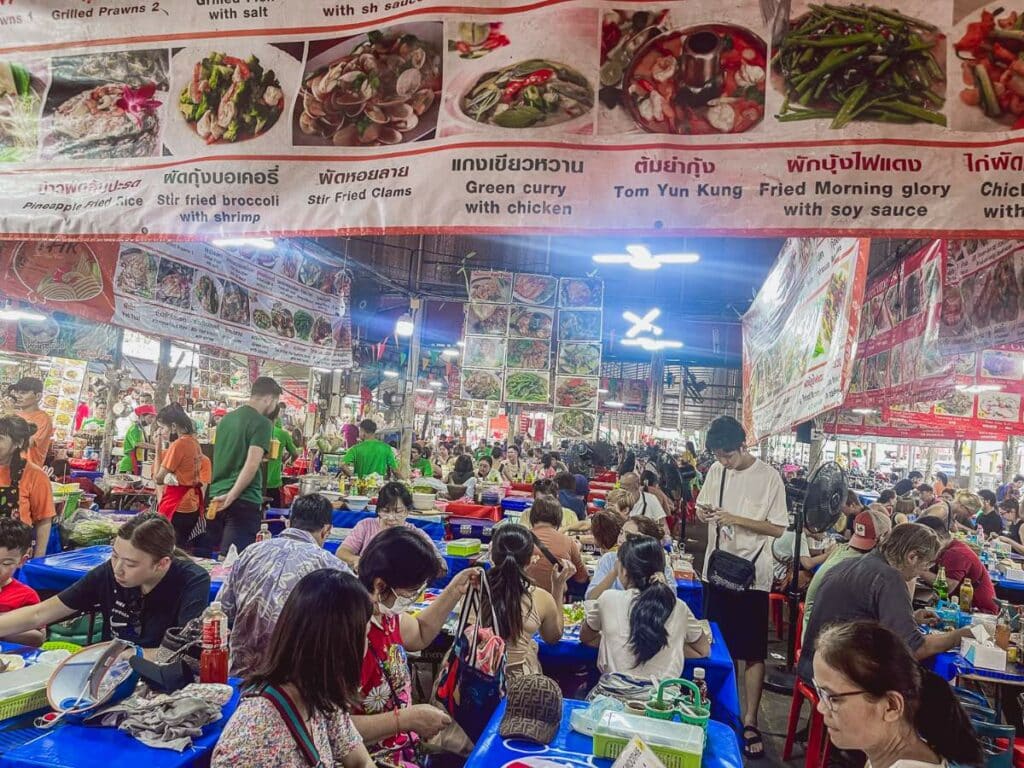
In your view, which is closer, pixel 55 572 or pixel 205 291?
pixel 55 572

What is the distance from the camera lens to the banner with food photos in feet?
38.2

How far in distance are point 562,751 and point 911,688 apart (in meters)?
1.35

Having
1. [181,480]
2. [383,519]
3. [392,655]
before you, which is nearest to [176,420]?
[181,480]

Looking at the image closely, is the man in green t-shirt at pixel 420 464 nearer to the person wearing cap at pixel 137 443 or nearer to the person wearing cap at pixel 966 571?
the person wearing cap at pixel 137 443

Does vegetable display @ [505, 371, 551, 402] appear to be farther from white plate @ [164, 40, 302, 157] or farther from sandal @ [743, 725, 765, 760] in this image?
white plate @ [164, 40, 302, 157]

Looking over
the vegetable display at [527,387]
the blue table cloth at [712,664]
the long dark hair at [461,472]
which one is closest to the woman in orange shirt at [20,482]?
the blue table cloth at [712,664]

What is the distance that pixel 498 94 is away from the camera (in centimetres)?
208

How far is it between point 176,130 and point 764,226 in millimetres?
1952

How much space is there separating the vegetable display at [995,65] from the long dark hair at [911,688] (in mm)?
1762

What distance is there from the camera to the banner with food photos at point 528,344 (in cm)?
1164

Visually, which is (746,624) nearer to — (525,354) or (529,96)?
(529,96)

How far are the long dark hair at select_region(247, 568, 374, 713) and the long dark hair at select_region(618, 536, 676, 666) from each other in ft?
7.32

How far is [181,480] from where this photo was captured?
22.8ft

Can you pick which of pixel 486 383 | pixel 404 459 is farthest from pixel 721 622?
pixel 404 459
